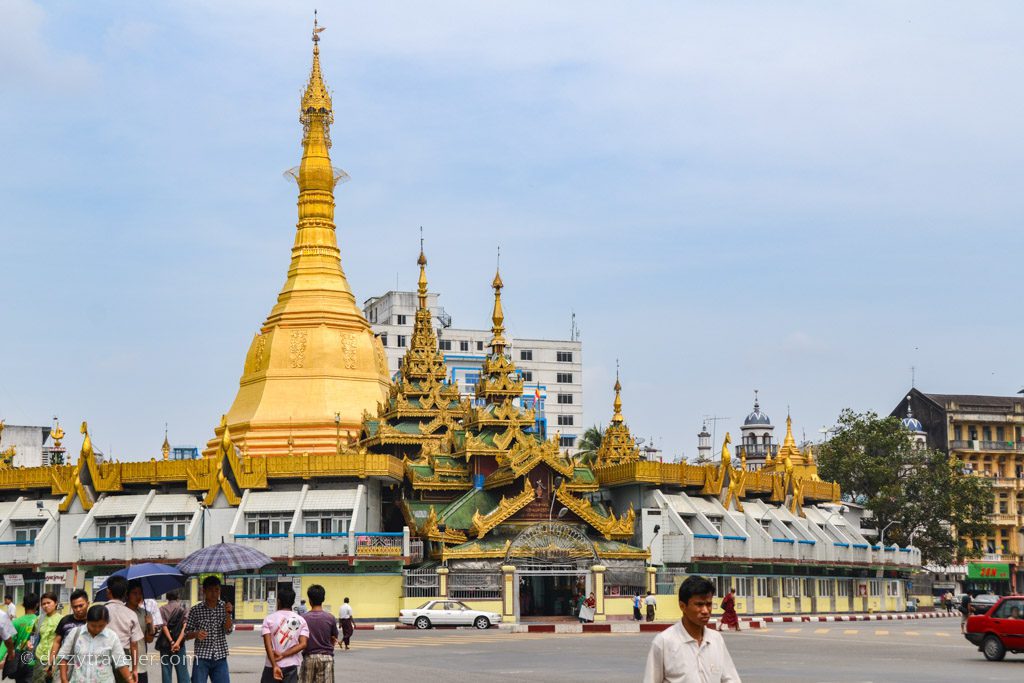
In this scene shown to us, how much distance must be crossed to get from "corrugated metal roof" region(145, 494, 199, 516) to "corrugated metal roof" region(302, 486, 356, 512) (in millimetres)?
4751

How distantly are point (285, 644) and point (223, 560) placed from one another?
1168cm

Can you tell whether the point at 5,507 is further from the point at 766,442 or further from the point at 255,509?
the point at 766,442

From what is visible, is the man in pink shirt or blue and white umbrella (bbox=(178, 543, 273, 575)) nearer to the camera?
the man in pink shirt

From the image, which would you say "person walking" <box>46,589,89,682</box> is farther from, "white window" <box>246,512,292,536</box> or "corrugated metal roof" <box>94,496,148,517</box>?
"corrugated metal roof" <box>94,496,148,517</box>

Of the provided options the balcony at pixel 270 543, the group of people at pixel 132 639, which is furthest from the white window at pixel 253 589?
the group of people at pixel 132 639

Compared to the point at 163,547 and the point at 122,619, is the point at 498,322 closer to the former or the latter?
the point at 163,547

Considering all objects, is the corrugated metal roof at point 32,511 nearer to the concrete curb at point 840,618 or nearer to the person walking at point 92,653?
the concrete curb at point 840,618

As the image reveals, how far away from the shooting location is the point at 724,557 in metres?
58.8

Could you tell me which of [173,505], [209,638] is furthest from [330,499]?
[209,638]

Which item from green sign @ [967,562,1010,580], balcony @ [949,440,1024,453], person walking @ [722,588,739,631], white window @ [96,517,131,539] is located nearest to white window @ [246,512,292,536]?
white window @ [96,517,131,539]

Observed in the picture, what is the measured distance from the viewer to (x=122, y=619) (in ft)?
52.1

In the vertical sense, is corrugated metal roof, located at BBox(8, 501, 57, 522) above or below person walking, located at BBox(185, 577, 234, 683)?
above

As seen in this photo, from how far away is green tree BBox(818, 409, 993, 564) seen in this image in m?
81.4

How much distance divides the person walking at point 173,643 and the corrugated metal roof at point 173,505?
37326 millimetres
